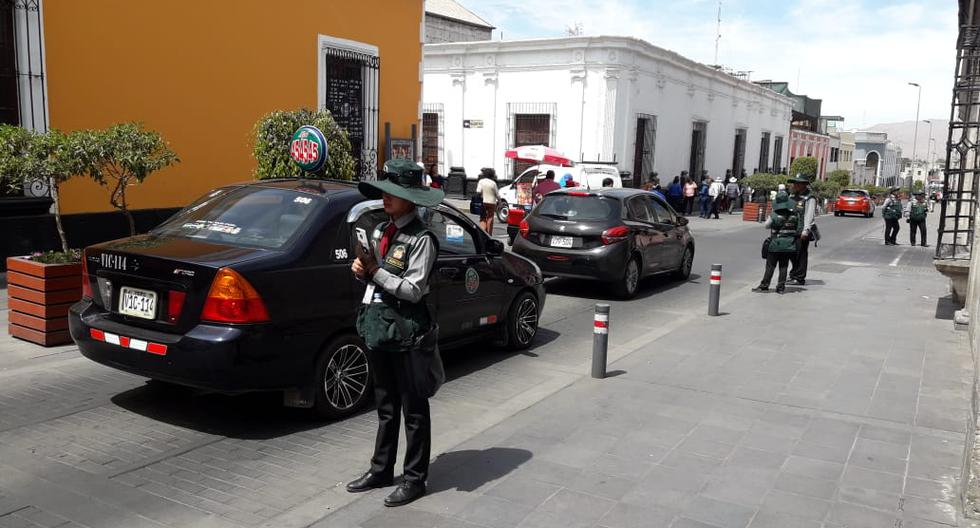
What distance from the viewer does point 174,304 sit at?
4.94 meters

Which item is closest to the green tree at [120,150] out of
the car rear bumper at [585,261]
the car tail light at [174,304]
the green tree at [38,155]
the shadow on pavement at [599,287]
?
the green tree at [38,155]

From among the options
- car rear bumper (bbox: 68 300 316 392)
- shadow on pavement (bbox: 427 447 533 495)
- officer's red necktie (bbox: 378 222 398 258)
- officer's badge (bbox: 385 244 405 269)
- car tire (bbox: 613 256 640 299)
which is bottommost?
shadow on pavement (bbox: 427 447 533 495)

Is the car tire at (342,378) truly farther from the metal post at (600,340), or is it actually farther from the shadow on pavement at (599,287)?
the shadow on pavement at (599,287)

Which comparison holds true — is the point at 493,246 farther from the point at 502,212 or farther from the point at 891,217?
the point at 891,217

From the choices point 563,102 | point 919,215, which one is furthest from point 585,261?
point 563,102

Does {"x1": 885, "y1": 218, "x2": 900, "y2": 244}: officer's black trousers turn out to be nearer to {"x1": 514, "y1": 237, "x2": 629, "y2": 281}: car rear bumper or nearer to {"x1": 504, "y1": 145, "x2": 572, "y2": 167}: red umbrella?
{"x1": 504, "y1": 145, "x2": 572, "y2": 167}: red umbrella

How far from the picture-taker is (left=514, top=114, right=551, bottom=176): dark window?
96.9 feet

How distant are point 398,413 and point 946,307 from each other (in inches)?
394

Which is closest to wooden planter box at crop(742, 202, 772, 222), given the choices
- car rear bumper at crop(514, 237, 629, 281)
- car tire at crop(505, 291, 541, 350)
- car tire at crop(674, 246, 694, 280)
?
car tire at crop(674, 246, 694, 280)

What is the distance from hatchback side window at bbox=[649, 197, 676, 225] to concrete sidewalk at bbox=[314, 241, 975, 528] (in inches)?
144

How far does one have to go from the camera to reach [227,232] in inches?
218

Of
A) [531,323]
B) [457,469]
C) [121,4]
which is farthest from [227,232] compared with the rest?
[121,4]

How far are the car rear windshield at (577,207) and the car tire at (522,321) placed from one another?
11.2ft

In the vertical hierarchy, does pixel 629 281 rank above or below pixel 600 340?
below
